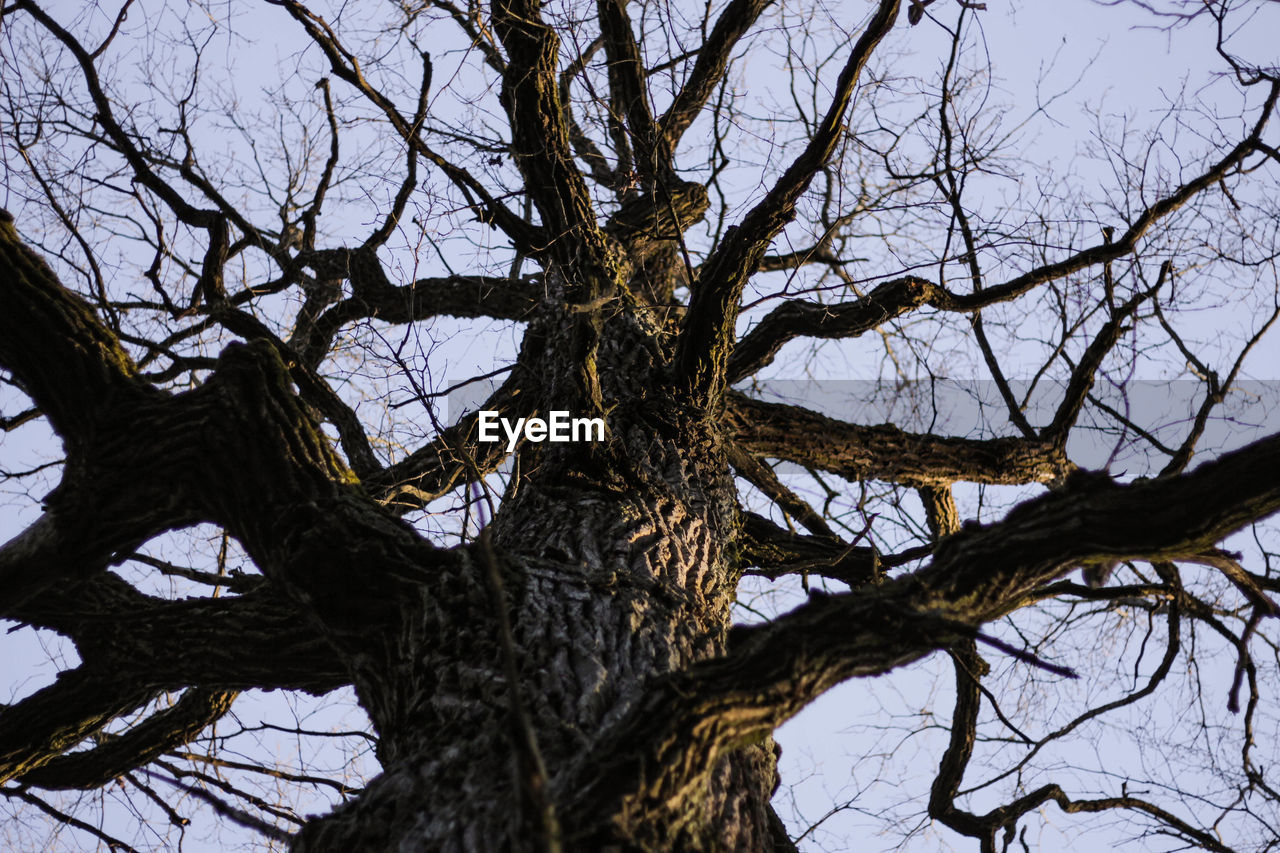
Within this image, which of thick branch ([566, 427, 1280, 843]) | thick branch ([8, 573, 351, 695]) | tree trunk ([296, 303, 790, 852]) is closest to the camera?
thick branch ([566, 427, 1280, 843])

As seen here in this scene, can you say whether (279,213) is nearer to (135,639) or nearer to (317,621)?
(135,639)

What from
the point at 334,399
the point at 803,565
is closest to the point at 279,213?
the point at 334,399

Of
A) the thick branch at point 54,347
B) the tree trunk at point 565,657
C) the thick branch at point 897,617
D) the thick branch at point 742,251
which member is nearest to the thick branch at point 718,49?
the thick branch at point 742,251

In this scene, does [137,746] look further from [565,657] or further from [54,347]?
[565,657]

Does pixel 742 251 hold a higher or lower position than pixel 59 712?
higher

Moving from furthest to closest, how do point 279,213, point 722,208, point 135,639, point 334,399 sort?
point 279,213 < point 722,208 < point 334,399 < point 135,639

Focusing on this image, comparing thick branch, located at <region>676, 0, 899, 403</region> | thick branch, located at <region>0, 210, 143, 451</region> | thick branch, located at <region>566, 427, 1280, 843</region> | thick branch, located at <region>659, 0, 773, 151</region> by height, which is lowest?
thick branch, located at <region>566, 427, 1280, 843</region>

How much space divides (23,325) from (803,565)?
259 cm

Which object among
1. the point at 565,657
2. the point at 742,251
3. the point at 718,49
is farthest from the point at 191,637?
the point at 718,49

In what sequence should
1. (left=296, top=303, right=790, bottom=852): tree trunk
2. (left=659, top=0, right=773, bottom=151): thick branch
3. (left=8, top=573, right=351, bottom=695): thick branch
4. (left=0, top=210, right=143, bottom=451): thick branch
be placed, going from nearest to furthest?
(left=296, top=303, right=790, bottom=852): tree trunk
(left=0, top=210, right=143, bottom=451): thick branch
(left=8, top=573, right=351, bottom=695): thick branch
(left=659, top=0, right=773, bottom=151): thick branch

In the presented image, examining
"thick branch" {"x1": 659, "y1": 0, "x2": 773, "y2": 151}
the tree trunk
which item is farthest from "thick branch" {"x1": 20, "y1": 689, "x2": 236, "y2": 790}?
"thick branch" {"x1": 659, "y1": 0, "x2": 773, "y2": 151}

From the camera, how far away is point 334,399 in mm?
3857

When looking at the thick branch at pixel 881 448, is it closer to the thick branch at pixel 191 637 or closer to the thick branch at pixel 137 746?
the thick branch at pixel 191 637

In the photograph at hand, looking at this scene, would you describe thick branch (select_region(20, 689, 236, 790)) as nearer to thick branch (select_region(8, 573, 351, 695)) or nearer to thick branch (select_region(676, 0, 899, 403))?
thick branch (select_region(8, 573, 351, 695))
